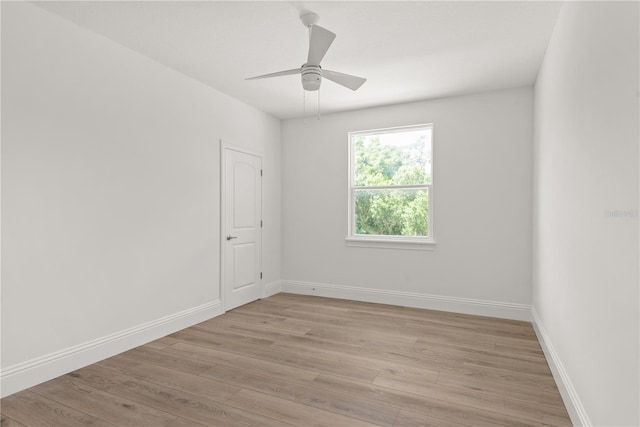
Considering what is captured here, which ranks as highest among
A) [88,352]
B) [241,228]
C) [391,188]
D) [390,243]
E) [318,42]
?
[318,42]

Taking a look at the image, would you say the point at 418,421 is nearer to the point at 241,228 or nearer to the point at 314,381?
the point at 314,381

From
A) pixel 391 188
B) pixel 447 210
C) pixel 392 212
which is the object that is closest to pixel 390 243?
pixel 392 212

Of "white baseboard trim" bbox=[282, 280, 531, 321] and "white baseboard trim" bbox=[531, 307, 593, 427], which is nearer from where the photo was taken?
"white baseboard trim" bbox=[531, 307, 593, 427]

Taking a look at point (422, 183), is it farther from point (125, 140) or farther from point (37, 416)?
point (37, 416)

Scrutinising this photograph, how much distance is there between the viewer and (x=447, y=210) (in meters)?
4.56

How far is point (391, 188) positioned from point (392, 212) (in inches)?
12.9

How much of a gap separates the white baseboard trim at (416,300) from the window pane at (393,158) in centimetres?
150

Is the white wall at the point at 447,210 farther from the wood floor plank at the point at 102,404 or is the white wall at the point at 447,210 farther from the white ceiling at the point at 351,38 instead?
the wood floor plank at the point at 102,404

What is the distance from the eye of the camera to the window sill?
4664 mm

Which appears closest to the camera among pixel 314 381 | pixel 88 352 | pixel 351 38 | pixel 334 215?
pixel 314 381

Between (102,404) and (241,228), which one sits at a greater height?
(241,228)

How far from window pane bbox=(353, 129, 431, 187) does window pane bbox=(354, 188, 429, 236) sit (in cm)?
15

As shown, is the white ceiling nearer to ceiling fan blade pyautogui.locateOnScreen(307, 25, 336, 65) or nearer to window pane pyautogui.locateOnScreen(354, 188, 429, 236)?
ceiling fan blade pyautogui.locateOnScreen(307, 25, 336, 65)

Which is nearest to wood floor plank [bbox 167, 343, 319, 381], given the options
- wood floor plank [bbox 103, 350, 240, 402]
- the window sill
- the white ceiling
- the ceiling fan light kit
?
wood floor plank [bbox 103, 350, 240, 402]
